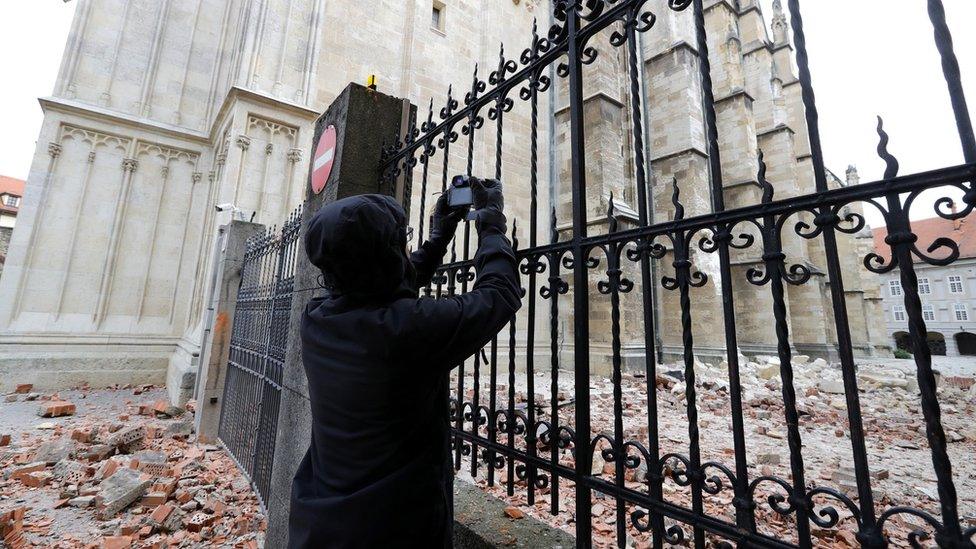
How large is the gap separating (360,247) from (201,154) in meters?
9.74

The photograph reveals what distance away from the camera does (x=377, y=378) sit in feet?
3.90

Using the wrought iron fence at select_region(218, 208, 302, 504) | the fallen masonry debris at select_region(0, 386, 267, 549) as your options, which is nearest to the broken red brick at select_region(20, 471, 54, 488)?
the fallen masonry debris at select_region(0, 386, 267, 549)

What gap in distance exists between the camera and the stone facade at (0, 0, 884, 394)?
285 inches

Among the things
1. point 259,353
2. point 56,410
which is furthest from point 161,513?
point 56,410

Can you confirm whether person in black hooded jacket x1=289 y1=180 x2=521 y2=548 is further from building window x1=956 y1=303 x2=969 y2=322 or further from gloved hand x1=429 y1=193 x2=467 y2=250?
building window x1=956 y1=303 x2=969 y2=322

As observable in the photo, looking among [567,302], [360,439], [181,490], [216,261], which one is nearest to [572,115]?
[360,439]

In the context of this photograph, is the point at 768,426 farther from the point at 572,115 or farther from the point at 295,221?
the point at 295,221

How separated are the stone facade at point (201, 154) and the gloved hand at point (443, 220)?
5.38m

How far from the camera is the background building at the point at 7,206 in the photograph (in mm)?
25719

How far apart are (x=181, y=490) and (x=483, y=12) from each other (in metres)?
12.7

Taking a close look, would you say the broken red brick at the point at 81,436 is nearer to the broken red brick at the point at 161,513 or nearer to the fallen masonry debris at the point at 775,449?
the broken red brick at the point at 161,513

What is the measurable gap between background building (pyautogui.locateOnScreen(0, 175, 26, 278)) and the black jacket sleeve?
112ft

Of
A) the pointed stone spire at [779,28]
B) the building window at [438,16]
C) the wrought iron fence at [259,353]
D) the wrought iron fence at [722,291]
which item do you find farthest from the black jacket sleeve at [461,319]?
the pointed stone spire at [779,28]

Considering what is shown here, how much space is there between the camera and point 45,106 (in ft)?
23.9
